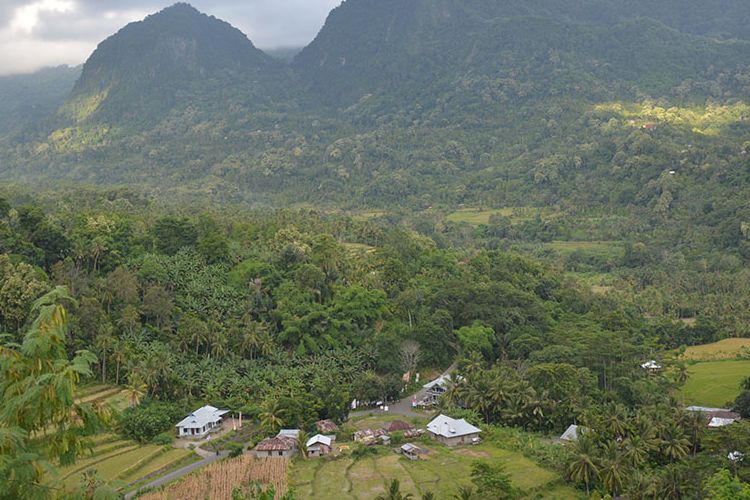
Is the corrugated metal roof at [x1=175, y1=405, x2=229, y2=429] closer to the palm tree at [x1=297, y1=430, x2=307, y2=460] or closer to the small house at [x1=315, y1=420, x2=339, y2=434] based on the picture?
the small house at [x1=315, y1=420, x2=339, y2=434]

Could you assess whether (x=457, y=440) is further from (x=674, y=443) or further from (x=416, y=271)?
(x=416, y=271)

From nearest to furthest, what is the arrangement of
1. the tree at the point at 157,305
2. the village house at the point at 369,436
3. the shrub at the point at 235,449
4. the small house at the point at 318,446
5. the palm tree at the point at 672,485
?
the palm tree at the point at 672,485, the shrub at the point at 235,449, the small house at the point at 318,446, the village house at the point at 369,436, the tree at the point at 157,305

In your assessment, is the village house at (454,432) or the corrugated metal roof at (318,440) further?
the village house at (454,432)

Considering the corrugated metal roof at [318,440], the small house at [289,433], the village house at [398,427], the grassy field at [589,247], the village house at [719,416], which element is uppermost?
the small house at [289,433]

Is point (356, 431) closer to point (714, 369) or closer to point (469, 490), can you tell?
point (469, 490)

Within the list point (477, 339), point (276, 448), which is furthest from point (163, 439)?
point (477, 339)

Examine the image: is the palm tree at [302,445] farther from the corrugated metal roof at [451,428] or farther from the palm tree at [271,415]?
the corrugated metal roof at [451,428]

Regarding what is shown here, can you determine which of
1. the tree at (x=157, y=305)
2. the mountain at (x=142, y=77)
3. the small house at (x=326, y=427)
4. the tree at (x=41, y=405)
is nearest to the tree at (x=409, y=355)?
the small house at (x=326, y=427)

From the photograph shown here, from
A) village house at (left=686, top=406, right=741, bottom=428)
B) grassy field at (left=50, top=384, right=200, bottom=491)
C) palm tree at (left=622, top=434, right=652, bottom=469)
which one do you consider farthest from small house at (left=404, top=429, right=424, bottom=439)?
village house at (left=686, top=406, right=741, bottom=428)
